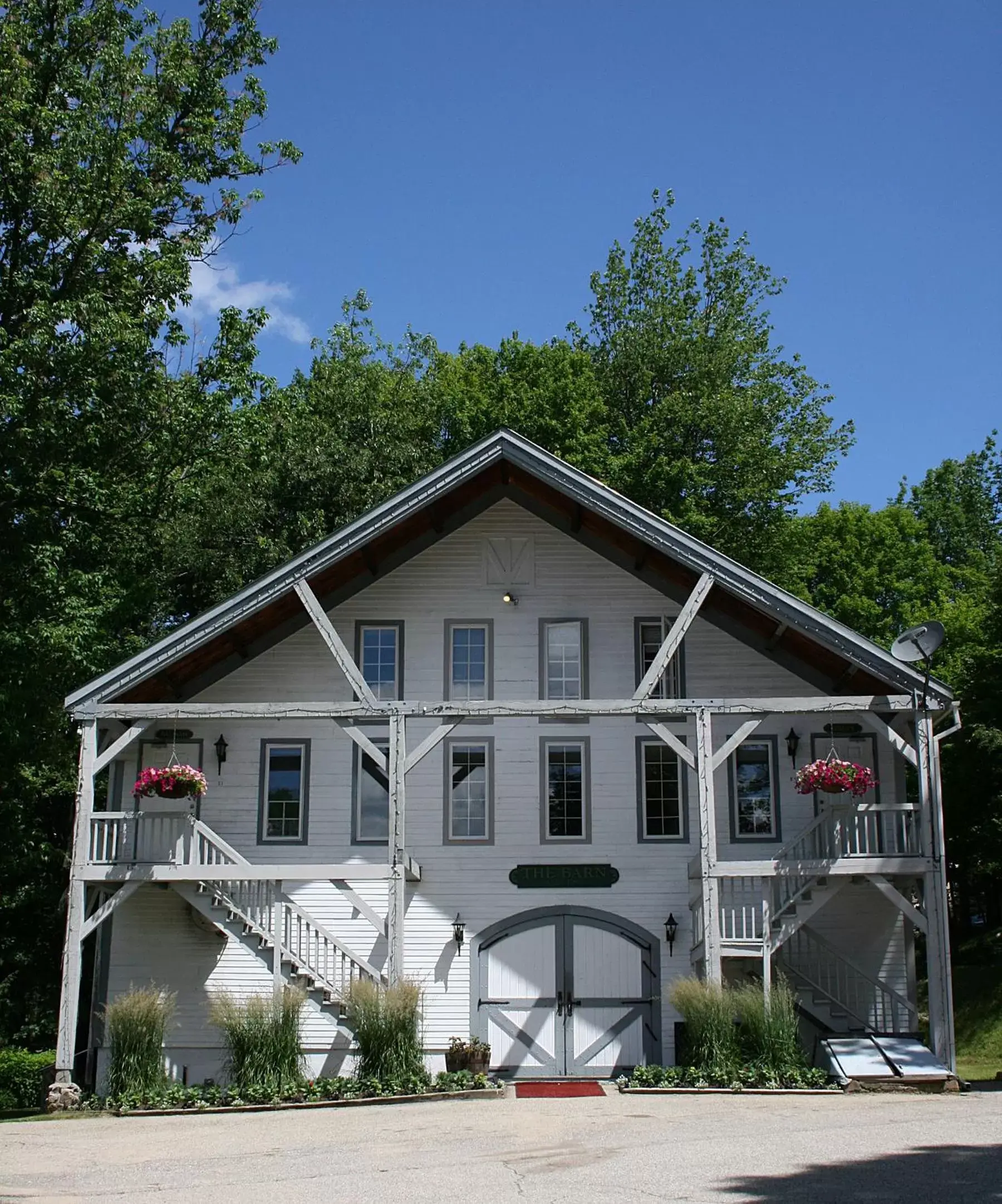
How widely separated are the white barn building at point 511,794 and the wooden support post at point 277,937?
0.06 metres

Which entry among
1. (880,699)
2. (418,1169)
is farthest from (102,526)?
(418,1169)

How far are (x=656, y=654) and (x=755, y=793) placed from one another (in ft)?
8.39

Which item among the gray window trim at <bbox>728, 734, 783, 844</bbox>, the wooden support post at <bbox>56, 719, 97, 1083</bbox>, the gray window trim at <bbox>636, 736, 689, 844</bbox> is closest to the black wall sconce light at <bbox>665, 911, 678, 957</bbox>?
the gray window trim at <bbox>636, 736, 689, 844</bbox>

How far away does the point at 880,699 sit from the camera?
1862 cm

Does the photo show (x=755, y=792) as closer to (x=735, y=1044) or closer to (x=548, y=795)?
(x=548, y=795)

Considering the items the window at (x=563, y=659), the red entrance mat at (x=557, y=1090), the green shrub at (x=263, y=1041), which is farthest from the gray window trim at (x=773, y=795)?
the green shrub at (x=263, y=1041)

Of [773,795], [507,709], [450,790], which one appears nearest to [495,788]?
[450,790]

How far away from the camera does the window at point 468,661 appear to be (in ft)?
70.1

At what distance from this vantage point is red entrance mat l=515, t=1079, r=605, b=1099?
17.2 meters

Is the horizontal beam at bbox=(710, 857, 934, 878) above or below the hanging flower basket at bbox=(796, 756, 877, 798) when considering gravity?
below

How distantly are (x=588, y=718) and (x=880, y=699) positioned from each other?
4458 mm

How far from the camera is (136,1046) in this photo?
16922 millimetres

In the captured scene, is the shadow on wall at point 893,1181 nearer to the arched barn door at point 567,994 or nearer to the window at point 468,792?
the arched barn door at point 567,994

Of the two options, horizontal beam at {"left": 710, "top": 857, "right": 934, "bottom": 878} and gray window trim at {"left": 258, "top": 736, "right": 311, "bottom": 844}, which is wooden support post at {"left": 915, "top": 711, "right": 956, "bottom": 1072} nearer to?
horizontal beam at {"left": 710, "top": 857, "right": 934, "bottom": 878}
